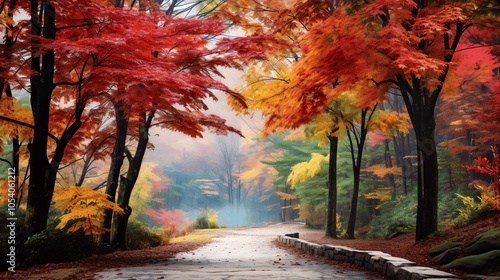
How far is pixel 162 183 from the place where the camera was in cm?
4641

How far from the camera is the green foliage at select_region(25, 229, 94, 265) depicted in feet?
28.0

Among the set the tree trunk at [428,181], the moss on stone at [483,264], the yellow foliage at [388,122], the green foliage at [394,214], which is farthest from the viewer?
the green foliage at [394,214]

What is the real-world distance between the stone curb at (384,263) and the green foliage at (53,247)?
602 centimetres

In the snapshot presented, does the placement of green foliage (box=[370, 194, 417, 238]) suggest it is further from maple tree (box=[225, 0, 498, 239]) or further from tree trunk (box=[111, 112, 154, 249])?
tree trunk (box=[111, 112, 154, 249])

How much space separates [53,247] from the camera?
29.3 feet

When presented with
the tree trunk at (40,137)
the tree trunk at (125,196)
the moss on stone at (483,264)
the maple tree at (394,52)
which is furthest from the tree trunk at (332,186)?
the tree trunk at (40,137)

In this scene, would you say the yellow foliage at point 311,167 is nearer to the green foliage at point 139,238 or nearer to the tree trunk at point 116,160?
the green foliage at point 139,238

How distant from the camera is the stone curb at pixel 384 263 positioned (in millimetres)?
5500

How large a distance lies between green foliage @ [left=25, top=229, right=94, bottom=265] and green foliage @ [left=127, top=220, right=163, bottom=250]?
5.16m

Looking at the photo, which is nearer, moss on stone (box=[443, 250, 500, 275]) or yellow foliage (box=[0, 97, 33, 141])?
moss on stone (box=[443, 250, 500, 275])

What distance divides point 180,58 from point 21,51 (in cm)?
388

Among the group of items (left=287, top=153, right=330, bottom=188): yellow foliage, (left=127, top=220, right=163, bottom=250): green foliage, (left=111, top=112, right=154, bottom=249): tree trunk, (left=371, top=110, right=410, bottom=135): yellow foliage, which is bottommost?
(left=127, top=220, right=163, bottom=250): green foliage

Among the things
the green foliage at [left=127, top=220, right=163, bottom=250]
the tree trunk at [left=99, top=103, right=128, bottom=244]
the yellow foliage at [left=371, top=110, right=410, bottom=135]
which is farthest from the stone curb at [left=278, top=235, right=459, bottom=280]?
the yellow foliage at [left=371, top=110, right=410, bottom=135]

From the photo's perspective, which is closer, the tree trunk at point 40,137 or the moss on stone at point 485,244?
the moss on stone at point 485,244
